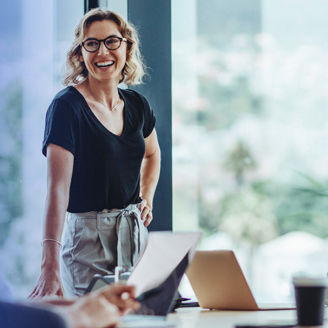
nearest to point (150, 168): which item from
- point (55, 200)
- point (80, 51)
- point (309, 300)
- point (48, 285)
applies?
point (80, 51)

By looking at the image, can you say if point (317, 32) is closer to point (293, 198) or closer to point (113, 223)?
point (293, 198)

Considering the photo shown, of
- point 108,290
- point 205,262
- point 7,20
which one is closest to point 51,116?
point 7,20

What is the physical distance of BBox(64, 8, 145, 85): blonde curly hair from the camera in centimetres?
273

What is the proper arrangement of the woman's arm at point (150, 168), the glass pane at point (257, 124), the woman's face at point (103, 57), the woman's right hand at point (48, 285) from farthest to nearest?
1. the glass pane at point (257, 124)
2. the woman's arm at point (150, 168)
3. the woman's face at point (103, 57)
4. the woman's right hand at point (48, 285)

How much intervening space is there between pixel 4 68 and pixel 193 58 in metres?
5.46

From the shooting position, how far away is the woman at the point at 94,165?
2.47 meters

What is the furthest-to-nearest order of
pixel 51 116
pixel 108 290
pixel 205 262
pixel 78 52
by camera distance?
pixel 78 52 → pixel 51 116 → pixel 205 262 → pixel 108 290

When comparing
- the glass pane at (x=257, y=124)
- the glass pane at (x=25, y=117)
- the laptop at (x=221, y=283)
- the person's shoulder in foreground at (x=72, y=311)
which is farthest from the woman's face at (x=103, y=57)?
the glass pane at (x=257, y=124)

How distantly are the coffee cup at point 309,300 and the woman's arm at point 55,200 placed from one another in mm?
985

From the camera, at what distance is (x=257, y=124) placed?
9.25 m

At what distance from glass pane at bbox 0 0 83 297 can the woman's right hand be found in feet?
2.05

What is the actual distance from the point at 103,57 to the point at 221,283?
1.16 m

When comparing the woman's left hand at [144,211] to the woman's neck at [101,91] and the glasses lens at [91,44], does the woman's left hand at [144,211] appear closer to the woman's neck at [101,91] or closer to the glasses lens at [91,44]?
the woman's neck at [101,91]

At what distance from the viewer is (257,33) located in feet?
29.5
